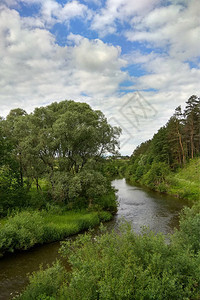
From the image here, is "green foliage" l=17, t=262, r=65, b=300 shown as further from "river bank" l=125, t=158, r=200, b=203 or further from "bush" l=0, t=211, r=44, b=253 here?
"river bank" l=125, t=158, r=200, b=203

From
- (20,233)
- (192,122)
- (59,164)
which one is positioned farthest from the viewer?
(192,122)

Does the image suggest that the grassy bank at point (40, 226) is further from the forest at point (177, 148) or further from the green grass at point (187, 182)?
the forest at point (177, 148)

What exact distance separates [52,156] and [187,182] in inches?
1142

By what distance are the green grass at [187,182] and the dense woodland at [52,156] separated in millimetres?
17210

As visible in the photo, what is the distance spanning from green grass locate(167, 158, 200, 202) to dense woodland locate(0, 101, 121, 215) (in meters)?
17.2

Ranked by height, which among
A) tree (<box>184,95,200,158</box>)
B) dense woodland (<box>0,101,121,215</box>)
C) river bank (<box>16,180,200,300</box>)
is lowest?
river bank (<box>16,180,200,300</box>)

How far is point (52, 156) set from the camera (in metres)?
22.7

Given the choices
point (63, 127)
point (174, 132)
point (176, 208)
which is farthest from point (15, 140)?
point (174, 132)

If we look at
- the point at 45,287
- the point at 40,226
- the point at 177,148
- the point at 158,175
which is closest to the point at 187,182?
the point at 158,175

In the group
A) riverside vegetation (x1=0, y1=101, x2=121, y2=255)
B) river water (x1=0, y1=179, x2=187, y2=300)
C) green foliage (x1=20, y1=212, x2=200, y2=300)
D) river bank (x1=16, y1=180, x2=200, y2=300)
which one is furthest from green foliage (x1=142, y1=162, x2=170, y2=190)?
green foliage (x1=20, y1=212, x2=200, y2=300)

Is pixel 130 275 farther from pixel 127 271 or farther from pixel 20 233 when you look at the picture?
pixel 20 233

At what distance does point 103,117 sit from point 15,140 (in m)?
10.9

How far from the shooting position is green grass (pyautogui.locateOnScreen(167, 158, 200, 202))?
34.0m

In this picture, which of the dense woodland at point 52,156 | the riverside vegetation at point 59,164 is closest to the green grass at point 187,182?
the riverside vegetation at point 59,164
